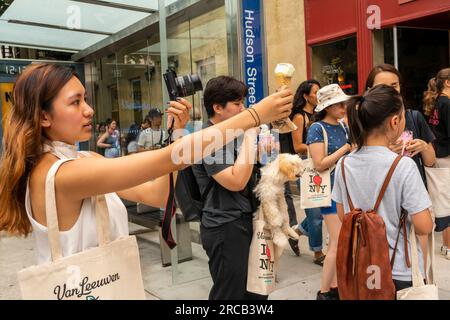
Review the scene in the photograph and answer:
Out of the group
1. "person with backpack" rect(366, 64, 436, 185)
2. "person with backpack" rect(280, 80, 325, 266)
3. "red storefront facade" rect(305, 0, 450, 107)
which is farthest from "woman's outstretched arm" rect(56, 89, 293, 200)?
"red storefront facade" rect(305, 0, 450, 107)

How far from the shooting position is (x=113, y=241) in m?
1.55

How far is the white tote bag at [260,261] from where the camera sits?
2.45 m

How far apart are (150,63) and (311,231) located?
12.0 feet

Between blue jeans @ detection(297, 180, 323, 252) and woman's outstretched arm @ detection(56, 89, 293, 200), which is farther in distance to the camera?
blue jeans @ detection(297, 180, 323, 252)

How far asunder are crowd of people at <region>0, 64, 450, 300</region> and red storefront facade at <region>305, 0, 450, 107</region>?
3774 millimetres

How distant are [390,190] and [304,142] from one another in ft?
8.75

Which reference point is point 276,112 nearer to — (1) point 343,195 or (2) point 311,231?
(1) point 343,195

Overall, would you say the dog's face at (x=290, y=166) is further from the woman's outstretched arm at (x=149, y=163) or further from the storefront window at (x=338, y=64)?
the storefront window at (x=338, y=64)

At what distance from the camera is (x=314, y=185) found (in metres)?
3.50

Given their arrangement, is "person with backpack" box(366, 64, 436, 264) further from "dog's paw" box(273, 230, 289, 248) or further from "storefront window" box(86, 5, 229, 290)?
"storefront window" box(86, 5, 229, 290)

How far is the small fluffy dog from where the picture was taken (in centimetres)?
248

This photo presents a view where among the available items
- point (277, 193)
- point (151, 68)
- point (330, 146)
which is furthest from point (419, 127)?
point (151, 68)

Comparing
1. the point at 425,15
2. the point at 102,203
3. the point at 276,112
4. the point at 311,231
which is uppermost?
the point at 425,15
